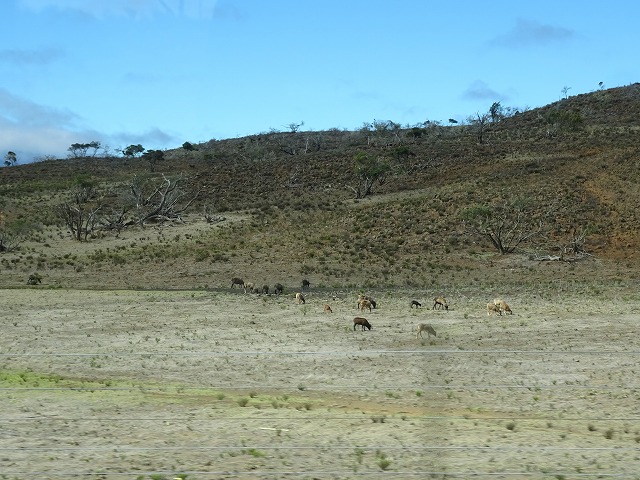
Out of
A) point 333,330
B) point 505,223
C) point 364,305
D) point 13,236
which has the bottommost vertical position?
point 333,330

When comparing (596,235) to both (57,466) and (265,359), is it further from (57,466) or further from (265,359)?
(57,466)

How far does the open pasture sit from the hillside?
1474 centimetres

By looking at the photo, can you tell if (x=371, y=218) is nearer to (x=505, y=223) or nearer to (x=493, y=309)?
(x=505, y=223)

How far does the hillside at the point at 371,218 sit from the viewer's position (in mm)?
45594

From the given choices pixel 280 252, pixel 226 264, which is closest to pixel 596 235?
pixel 280 252

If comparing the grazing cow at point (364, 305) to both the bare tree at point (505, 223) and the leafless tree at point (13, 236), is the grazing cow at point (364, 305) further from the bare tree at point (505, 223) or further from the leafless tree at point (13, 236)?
the leafless tree at point (13, 236)

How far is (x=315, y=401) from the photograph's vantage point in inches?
663

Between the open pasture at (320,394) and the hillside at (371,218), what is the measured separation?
1474cm

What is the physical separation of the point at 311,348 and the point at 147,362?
167 inches

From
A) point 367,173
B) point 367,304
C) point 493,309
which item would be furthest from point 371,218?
point 493,309

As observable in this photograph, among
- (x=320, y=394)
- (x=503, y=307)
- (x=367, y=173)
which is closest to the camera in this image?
(x=320, y=394)

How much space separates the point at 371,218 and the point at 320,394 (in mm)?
44486

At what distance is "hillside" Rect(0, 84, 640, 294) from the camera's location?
45594mm

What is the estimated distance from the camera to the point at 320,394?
57.6 ft
